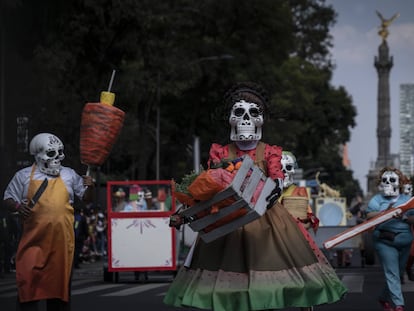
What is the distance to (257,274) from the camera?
29.6ft

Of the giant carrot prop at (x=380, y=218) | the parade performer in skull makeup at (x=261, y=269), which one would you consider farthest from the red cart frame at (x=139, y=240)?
the parade performer in skull makeup at (x=261, y=269)

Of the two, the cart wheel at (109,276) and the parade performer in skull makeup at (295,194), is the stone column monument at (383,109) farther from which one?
the parade performer in skull makeup at (295,194)

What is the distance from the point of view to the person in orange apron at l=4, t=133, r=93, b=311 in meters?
10.4

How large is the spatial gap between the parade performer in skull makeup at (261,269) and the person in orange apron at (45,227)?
4.81 ft

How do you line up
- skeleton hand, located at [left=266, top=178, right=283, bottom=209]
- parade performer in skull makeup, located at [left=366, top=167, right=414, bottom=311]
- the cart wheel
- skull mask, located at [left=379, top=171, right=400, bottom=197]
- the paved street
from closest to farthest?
skeleton hand, located at [left=266, top=178, right=283, bottom=209], parade performer in skull makeup, located at [left=366, top=167, right=414, bottom=311], skull mask, located at [left=379, top=171, right=400, bottom=197], the paved street, the cart wheel

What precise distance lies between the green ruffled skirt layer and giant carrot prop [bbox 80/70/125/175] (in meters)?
1.30

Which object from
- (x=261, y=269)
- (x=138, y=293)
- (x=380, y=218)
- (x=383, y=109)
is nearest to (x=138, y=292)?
(x=138, y=293)

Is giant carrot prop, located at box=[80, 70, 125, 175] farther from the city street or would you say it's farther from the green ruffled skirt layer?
the city street

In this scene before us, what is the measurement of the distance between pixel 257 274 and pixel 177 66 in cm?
3083

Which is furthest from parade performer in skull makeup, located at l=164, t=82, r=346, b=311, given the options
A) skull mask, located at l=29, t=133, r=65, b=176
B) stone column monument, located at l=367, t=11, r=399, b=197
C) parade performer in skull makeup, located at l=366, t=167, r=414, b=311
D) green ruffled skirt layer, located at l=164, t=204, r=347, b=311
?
stone column monument, located at l=367, t=11, r=399, b=197

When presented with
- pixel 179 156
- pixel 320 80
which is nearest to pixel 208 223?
pixel 179 156

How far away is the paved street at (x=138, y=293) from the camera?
15180mm

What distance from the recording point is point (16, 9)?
2212 centimetres

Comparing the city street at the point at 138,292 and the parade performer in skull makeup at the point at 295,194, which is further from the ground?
the parade performer in skull makeup at the point at 295,194
